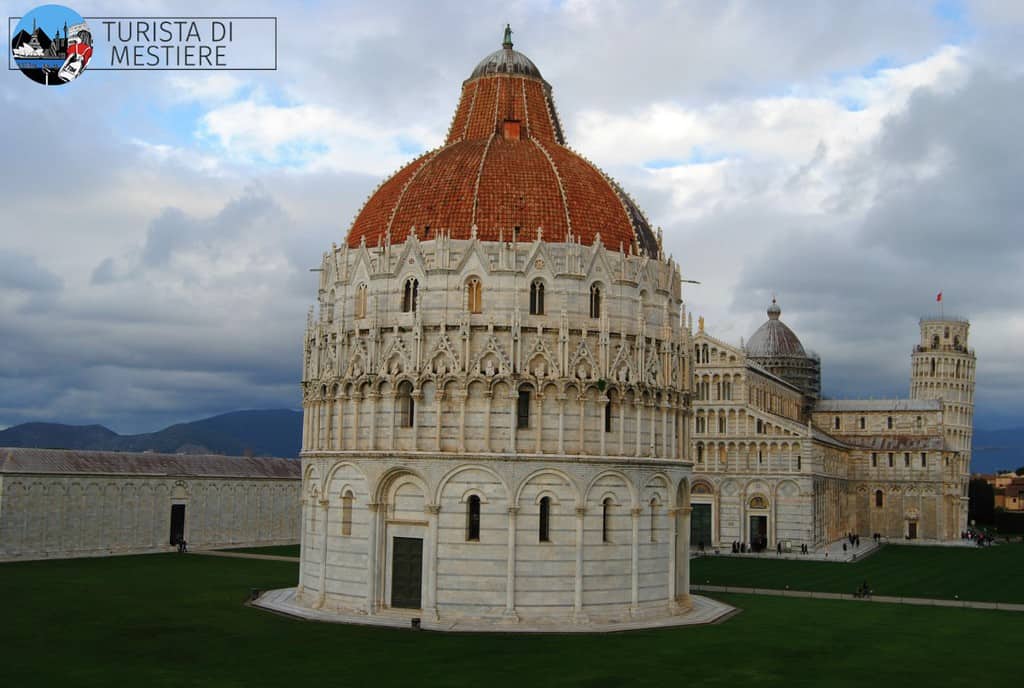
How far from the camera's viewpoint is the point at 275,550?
8588 centimetres

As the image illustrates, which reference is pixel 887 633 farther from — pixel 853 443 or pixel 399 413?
pixel 853 443

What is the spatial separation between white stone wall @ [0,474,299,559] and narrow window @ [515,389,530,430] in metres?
42.0

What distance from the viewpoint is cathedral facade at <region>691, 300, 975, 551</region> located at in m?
96.2

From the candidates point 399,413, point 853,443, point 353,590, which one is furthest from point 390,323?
point 853,443

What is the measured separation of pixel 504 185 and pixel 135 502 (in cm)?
4526

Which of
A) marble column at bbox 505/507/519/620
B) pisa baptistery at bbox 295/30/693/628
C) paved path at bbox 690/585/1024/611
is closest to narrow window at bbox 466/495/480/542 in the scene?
pisa baptistery at bbox 295/30/693/628

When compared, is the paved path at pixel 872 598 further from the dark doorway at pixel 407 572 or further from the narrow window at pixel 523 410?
the dark doorway at pixel 407 572

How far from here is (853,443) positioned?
4796 inches

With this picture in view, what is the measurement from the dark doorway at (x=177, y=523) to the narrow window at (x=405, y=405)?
42808mm

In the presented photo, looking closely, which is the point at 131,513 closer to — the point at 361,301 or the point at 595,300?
the point at 361,301

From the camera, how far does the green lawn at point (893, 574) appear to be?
63281mm

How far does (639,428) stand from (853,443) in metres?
80.8

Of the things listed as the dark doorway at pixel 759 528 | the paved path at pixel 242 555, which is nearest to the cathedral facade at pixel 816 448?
the dark doorway at pixel 759 528

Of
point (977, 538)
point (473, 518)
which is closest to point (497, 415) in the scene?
point (473, 518)
